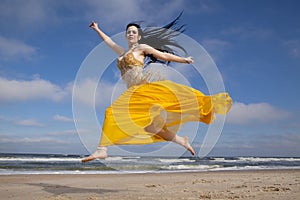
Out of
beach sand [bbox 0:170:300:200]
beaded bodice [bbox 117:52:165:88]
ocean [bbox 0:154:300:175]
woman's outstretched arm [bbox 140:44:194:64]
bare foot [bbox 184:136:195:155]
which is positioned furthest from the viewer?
ocean [bbox 0:154:300:175]

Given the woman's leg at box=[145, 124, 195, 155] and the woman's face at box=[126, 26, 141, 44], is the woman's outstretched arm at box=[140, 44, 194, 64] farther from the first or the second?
the woman's leg at box=[145, 124, 195, 155]

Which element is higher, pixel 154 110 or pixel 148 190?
Answer: pixel 154 110

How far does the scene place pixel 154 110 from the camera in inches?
216

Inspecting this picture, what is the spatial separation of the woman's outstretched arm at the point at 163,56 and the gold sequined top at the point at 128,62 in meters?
0.22

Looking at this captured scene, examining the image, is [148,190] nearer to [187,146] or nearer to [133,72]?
[187,146]

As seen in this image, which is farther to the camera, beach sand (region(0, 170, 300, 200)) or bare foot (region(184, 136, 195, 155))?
beach sand (region(0, 170, 300, 200))

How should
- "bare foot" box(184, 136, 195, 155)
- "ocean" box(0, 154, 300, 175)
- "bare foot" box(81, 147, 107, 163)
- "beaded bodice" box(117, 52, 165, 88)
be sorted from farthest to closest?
1. "ocean" box(0, 154, 300, 175)
2. "bare foot" box(184, 136, 195, 155)
3. "beaded bodice" box(117, 52, 165, 88)
4. "bare foot" box(81, 147, 107, 163)

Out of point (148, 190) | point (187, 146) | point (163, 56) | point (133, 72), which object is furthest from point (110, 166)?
point (163, 56)

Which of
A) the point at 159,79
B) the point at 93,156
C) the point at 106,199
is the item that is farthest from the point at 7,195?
the point at 159,79

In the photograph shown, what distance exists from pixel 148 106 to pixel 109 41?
150cm

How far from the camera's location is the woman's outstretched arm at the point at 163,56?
211 inches

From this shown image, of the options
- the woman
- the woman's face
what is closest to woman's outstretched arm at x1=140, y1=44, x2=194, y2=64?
the woman

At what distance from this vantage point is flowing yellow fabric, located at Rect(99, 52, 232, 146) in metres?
5.42


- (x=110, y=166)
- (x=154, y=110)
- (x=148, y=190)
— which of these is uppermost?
(x=154, y=110)
